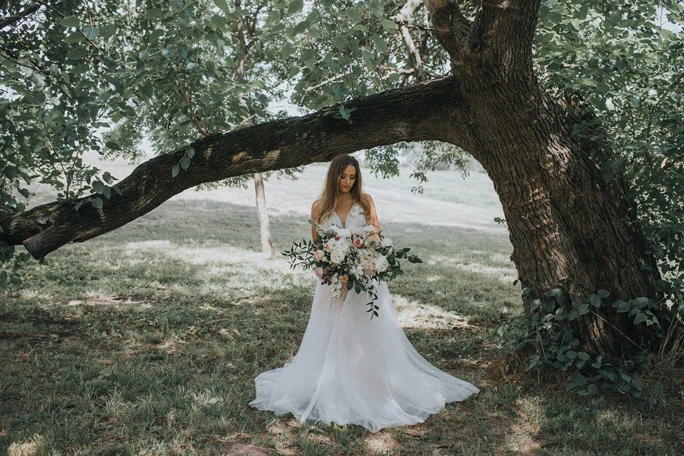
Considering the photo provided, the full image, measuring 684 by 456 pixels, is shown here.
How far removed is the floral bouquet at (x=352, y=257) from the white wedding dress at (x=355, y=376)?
27 cm

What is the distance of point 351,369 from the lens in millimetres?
4703

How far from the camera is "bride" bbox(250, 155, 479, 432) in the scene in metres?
4.44

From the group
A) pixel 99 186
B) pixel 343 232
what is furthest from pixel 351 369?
pixel 99 186

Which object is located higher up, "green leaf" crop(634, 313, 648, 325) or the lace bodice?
the lace bodice

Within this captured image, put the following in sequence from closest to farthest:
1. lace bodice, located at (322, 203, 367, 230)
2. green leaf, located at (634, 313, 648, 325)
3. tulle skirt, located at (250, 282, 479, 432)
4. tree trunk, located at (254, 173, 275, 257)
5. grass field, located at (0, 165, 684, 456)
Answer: grass field, located at (0, 165, 684, 456)
green leaf, located at (634, 313, 648, 325)
tulle skirt, located at (250, 282, 479, 432)
lace bodice, located at (322, 203, 367, 230)
tree trunk, located at (254, 173, 275, 257)

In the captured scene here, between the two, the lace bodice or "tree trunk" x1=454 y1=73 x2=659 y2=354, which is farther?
the lace bodice

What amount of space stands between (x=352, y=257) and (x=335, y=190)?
86cm

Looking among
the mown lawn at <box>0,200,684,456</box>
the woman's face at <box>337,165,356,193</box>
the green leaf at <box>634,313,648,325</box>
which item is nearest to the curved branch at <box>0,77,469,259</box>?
the woman's face at <box>337,165,356,193</box>

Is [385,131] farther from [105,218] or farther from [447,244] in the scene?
[447,244]

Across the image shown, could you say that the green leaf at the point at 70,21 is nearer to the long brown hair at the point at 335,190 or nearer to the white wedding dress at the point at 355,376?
the long brown hair at the point at 335,190

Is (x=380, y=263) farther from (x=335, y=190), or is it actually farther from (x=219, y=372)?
(x=219, y=372)

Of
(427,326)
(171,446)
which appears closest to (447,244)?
(427,326)

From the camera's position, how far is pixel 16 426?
3.90m

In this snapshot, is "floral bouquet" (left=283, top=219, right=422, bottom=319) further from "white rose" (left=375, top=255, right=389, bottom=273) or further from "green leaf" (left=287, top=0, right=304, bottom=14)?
"green leaf" (left=287, top=0, right=304, bottom=14)
